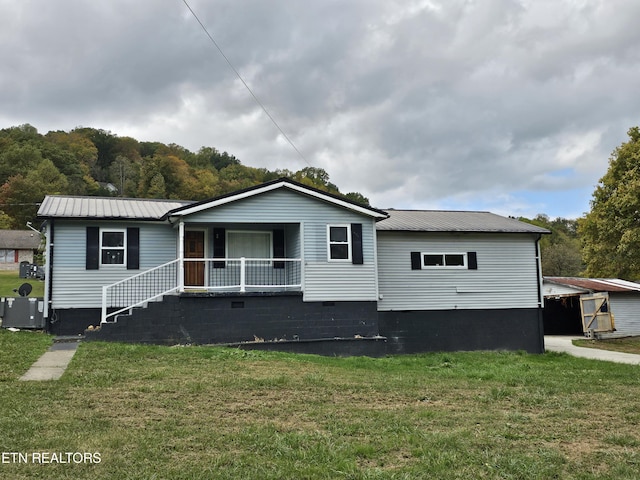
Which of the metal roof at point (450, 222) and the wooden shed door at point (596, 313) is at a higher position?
the metal roof at point (450, 222)

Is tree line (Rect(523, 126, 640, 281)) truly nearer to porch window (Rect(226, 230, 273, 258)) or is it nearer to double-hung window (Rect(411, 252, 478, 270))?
double-hung window (Rect(411, 252, 478, 270))

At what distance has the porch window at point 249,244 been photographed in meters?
17.9

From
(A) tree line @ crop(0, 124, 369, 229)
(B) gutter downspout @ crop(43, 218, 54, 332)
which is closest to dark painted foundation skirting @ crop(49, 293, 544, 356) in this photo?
(B) gutter downspout @ crop(43, 218, 54, 332)

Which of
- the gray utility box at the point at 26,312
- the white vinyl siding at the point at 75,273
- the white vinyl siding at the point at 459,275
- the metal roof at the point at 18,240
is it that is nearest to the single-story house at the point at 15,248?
the metal roof at the point at 18,240

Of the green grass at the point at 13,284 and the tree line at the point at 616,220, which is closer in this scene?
the tree line at the point at 616,220

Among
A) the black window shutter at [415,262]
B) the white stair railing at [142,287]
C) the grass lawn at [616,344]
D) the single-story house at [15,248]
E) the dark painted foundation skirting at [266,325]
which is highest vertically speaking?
the single-story house at [15,248]

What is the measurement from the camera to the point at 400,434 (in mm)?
6355

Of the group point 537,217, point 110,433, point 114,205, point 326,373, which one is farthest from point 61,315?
point 537,217

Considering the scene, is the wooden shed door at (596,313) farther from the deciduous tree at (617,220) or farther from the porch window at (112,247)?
the porch window at (112,247)

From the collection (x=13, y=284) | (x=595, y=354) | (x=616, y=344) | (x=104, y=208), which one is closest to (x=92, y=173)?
(x=13, y=284)

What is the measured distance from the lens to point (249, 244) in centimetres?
1803

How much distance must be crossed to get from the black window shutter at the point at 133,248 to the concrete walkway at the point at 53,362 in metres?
3.07

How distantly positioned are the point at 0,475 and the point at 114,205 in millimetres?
14200

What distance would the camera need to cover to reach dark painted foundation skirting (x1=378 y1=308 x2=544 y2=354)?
18.3 metres
